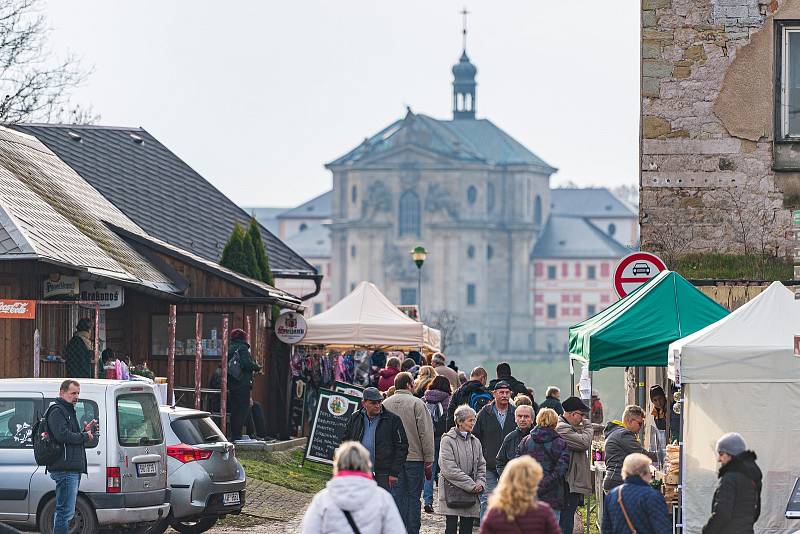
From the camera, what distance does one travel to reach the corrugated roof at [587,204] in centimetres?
19200

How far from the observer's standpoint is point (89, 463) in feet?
49.8

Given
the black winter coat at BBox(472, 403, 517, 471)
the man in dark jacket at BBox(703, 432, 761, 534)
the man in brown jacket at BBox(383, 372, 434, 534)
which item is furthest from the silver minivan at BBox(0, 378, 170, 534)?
the man in dark jacket at BBox(703, 432, 761, 534)

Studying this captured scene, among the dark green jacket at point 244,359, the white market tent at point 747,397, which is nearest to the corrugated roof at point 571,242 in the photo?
the dark green jacket at point 244,359

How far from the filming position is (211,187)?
36594mm

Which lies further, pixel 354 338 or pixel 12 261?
pixel 354 338

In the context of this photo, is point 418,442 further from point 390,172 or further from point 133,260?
point 390,172

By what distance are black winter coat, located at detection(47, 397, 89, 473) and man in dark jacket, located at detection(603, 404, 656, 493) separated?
455 cm

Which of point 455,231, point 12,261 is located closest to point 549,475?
point 12,261

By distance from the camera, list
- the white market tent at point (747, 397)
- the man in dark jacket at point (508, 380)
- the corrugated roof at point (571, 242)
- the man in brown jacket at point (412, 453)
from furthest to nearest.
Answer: the corrugated roof at point (571, 242) < the man in dark jacket at point (508, 380) < the man in brown jacket at point (412, 453) < the white market tent at point (747, 397)

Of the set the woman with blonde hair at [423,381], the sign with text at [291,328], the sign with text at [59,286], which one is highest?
the sign with text at [59,286]

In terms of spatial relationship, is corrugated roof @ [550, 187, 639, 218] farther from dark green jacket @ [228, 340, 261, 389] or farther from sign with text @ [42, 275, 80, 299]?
sign with text @ [42, 275, 80, 299]

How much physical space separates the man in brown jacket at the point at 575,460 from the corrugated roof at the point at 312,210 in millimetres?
178145

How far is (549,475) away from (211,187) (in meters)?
23.1

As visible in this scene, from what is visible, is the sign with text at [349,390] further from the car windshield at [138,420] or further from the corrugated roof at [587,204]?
the corrugated roof at [587,204]
